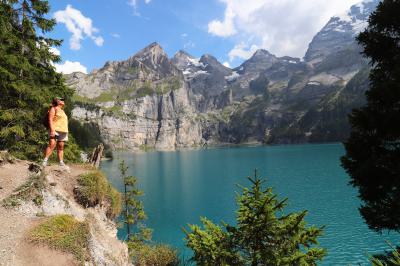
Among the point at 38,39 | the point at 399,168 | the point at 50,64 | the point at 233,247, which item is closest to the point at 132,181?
the point at 50,64

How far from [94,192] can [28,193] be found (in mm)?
4188

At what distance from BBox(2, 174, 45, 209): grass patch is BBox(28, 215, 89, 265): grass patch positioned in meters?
1.55

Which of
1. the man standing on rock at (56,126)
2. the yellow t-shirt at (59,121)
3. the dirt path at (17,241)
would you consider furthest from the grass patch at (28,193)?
the yellow t-shirt at (59,121)

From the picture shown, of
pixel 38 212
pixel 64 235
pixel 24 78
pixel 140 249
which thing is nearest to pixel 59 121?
pixel 38 212

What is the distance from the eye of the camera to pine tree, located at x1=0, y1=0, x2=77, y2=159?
21.0 meters

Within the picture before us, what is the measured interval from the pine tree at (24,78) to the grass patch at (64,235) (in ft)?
36.5

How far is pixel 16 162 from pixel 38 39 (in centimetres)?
1332

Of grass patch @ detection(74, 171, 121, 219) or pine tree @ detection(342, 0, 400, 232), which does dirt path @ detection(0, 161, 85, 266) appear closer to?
grass patch @ detection(74, 171, 121, 219)

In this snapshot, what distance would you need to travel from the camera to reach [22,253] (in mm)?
10141

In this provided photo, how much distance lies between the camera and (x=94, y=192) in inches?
664

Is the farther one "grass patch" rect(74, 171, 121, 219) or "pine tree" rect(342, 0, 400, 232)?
"grass patch" rect(74, 171, 121, 219)

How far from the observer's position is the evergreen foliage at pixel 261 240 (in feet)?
40.6

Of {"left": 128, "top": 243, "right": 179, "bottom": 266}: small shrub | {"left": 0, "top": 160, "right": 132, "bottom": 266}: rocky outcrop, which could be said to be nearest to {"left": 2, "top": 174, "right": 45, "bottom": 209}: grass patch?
{"left": 0, "top": 160, "right": 132, "bottom": 266}: rocky outcrop

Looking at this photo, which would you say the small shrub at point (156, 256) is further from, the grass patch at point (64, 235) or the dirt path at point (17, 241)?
the dirt path at point (17, 241)
